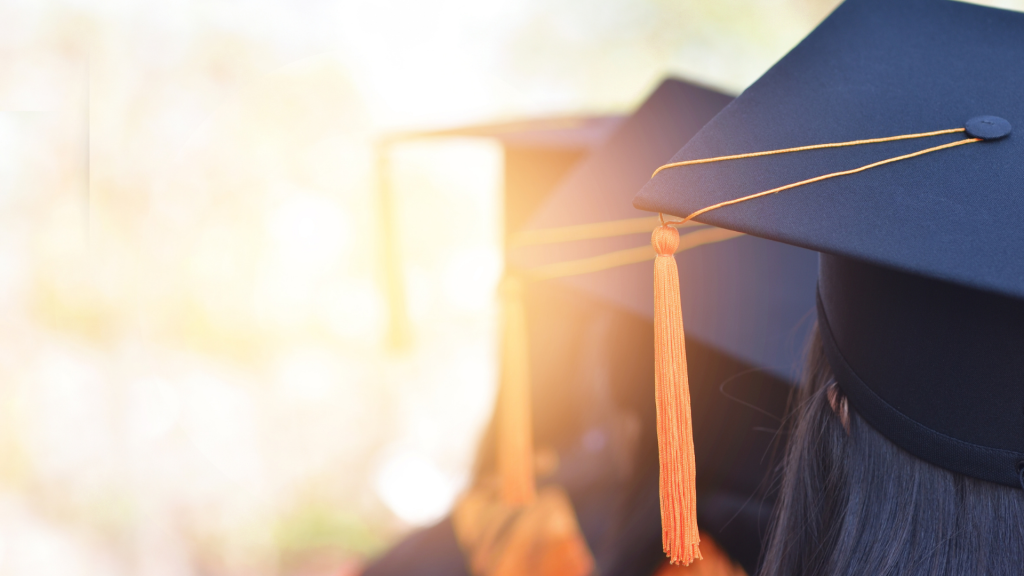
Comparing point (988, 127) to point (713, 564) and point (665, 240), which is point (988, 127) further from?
point (713, 564)

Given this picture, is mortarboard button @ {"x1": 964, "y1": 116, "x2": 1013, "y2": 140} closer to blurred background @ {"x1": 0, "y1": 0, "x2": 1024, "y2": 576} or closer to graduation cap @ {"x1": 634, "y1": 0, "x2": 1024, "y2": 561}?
graduation cap @ {"x1": 634, "y1": 0, "x2": 1024, "y2": 561}

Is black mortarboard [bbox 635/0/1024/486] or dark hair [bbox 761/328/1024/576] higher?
black mortarboard [bbox 635/0/1024/486]

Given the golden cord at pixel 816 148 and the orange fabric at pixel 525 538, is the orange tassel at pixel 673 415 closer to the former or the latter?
the golden cord at pixel 816 148

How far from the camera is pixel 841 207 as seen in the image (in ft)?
1.42

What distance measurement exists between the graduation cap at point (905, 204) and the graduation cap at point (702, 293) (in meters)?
0.27

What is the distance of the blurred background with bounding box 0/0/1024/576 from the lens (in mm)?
1932

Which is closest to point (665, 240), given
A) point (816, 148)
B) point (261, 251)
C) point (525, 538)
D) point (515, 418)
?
point (816, 148)

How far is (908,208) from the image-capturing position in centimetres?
42

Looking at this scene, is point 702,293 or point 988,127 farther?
point 702,293

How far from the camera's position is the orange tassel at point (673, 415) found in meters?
0.48

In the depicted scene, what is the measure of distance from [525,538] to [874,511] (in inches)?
33.1

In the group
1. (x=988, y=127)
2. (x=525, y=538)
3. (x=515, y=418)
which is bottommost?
(x=525, y=538)

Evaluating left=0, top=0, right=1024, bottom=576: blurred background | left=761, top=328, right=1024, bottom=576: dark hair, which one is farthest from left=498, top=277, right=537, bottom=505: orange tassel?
left=0, top=0, right=1024, bottom=576: blurred background

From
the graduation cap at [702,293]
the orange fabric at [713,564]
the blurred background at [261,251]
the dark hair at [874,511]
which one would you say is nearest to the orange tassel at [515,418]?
the graduation cap at [702,293]
